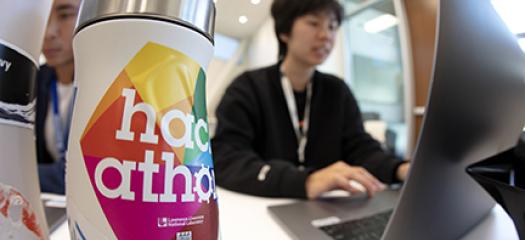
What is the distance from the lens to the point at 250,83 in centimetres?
69

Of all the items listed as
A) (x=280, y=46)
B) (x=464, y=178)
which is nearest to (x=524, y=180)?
(x=464, y=178)

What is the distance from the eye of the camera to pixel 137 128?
4.5 inches

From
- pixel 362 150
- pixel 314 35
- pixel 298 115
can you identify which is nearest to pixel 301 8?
pixel 314 35

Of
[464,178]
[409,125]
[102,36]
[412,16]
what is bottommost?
[409,125]

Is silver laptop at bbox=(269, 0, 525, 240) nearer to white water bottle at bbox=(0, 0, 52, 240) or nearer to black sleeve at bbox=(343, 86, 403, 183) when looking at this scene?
white water bottle at bbox=(0, 0, 52, 240)

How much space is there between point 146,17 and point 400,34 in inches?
63.6

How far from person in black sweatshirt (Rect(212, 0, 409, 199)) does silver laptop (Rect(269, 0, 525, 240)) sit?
27 centimetres

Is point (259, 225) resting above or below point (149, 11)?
below

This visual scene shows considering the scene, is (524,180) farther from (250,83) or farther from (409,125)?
(409,125)

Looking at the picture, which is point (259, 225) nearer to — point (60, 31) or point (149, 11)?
point (149, 11)

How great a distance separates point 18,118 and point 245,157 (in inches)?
15.3

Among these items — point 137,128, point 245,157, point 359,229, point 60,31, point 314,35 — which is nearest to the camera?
point 137,128

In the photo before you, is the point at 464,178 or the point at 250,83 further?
the point at 250,83

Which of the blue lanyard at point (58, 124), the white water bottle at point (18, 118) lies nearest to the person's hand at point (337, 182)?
the white water bottle at point (18, 118)
